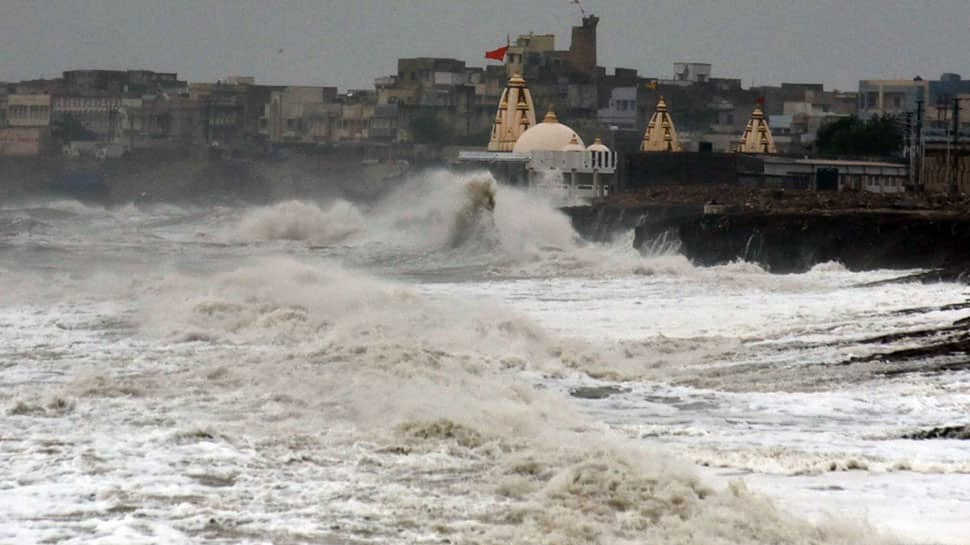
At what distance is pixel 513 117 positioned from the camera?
8781 cm

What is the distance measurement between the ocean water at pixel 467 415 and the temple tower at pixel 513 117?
52701 mm

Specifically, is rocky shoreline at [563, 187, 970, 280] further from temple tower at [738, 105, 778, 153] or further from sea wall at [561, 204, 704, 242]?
temple tower at [738, 105, 778, 153]

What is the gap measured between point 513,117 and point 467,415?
72.3m

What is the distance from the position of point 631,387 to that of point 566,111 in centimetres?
11424

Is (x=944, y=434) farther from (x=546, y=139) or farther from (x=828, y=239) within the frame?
(x=546, y=139)

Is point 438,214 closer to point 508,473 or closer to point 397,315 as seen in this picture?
point 397,315

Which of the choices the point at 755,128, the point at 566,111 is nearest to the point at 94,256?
the point at 755,128

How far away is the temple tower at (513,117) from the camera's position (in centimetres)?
8719

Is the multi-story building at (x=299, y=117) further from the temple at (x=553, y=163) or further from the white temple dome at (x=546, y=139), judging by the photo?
the white temple dome at (x=546, y=139)

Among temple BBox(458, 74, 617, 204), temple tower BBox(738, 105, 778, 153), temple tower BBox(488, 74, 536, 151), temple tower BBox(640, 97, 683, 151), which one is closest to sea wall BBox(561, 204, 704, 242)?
temple BBox(458, 74, 617, 204)

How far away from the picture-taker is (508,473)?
1359 cm

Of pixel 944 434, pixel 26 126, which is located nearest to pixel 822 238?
pixel 944 434

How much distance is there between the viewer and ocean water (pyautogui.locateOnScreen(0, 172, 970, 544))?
12094 mm

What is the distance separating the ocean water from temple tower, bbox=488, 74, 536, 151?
5270cm
